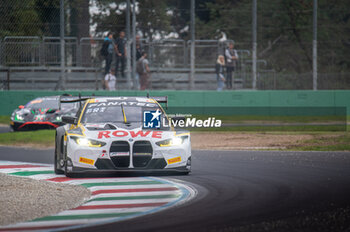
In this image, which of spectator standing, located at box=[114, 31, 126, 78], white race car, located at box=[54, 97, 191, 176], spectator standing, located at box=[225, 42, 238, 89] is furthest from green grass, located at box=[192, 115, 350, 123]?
white race car, located at box=[54, 97, 191, 176]

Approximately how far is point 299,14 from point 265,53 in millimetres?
3063

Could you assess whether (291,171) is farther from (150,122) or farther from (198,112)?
(198,112)

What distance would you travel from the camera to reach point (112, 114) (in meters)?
12.5

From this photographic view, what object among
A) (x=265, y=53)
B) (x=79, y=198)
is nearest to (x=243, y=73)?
(x=265, y=53)

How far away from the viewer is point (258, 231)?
7.09m

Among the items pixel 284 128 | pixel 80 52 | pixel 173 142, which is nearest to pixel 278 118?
pixel 284 128

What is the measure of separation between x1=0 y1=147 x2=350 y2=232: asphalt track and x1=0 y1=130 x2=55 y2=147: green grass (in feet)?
12.4

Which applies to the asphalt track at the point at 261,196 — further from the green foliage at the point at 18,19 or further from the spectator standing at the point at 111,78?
the spectator standing at the point at 111,78

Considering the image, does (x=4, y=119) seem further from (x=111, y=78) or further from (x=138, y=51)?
(x=138, y=51)

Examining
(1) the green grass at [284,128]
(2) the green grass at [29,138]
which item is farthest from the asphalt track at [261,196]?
(1) the green grass at [284,128]

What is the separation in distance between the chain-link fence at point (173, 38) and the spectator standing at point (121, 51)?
0.33 meters

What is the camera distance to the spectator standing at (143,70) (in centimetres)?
2725

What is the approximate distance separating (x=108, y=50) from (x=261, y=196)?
60.8 ft

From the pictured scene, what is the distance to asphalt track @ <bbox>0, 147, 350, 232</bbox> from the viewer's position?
7469 mm
